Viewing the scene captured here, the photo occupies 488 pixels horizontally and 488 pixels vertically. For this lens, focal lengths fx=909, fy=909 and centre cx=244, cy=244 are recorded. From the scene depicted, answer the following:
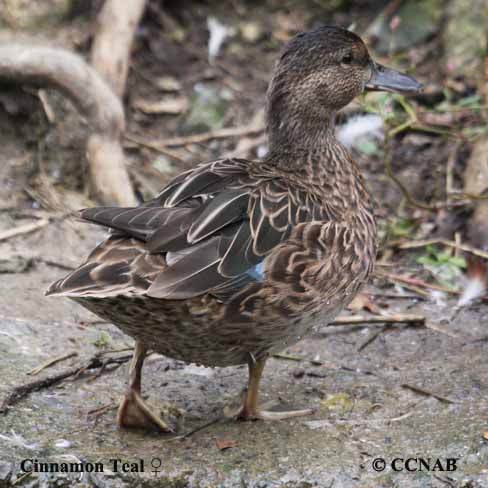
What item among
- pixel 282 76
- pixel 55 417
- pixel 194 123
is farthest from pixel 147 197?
pixel 55 417

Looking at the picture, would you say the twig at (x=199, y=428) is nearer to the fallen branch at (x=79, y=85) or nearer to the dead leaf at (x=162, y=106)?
the fallen branch at (x=79, y=85)

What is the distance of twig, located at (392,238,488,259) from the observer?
17.3ft

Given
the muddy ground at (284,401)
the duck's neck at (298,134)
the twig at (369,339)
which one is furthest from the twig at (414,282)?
the duck's neck at (298,134)

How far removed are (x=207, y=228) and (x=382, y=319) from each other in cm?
154

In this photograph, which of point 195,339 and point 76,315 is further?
point 76,315

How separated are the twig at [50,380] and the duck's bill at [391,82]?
1763mm

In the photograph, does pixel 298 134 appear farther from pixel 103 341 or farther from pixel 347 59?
pixel 103 341

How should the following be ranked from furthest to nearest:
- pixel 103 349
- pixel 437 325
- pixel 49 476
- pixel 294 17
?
pixel 294 17 → pixel 437 325 → pixel 103 349 → pixel 49 476

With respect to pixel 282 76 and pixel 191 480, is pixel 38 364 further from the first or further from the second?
pixel 282 76

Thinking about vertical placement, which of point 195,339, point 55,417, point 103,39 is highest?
point 103,39

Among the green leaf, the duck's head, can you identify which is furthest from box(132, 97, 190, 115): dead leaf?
the duck's head

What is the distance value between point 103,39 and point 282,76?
9.67ft

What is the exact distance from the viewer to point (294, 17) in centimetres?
790

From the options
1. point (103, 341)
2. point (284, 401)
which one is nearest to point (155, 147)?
point (103, 341)
